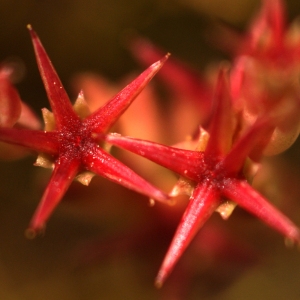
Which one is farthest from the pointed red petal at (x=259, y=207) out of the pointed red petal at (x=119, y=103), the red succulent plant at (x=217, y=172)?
the pointed red petal at (x=119, y=103)

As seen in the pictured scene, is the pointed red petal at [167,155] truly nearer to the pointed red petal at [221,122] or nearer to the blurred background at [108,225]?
the pointed red petal at [221,122]

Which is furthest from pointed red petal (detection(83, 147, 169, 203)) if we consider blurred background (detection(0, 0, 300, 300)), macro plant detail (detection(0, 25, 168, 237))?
blurred background (detection(0, 0, 300, 300))

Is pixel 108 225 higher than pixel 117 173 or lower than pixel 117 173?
lower

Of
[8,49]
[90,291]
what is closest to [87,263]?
[90,291]

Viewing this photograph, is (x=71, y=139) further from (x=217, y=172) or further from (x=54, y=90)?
(x=217, y=172)

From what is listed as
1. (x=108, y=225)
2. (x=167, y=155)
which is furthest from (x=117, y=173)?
(x=108, y=225)

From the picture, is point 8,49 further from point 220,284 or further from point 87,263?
point 220,284

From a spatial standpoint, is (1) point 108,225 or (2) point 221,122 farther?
(1) point 108,225
